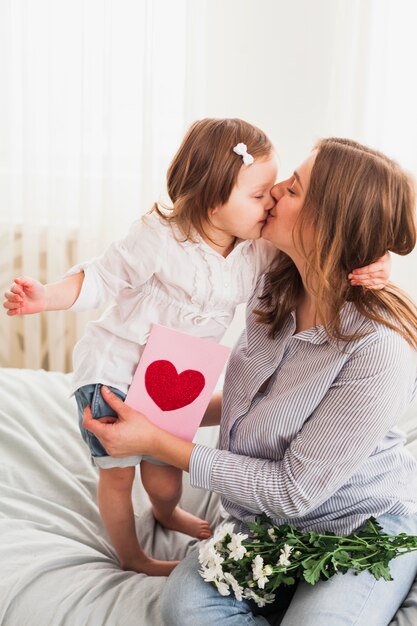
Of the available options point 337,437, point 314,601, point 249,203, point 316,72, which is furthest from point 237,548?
point 316,72

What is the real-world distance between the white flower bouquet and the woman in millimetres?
31

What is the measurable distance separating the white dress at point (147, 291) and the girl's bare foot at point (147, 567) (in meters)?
0.37

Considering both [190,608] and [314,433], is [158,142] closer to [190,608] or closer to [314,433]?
[314,433]

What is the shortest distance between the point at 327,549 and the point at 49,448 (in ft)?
2.82

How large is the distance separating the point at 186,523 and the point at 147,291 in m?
0.56

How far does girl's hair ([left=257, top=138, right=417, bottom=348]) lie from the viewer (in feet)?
4.79

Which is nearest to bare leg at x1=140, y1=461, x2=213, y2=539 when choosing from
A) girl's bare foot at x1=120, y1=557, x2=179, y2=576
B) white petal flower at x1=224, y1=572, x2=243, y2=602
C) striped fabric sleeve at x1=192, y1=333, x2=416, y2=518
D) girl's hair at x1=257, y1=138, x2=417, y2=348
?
girl's bare foot at x1=120, y1=557, x2=179, y2=576

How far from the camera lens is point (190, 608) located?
1.37m

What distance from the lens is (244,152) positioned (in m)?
A: 1.51

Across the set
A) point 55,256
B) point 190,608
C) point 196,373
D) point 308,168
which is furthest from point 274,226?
point 55,256

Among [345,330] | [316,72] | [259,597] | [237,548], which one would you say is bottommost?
[259,597]

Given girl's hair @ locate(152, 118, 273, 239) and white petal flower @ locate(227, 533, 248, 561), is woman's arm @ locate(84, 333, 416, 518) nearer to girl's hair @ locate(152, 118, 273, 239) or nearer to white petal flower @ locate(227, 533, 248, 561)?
white petal flower @ locate(227, 533, 248, 561)

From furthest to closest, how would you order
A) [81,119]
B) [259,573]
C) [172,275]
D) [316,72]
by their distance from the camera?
[81,119] → [316,72] → [172,275] → [259,573]

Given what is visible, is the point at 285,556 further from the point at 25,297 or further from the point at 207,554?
the point at 25,297
